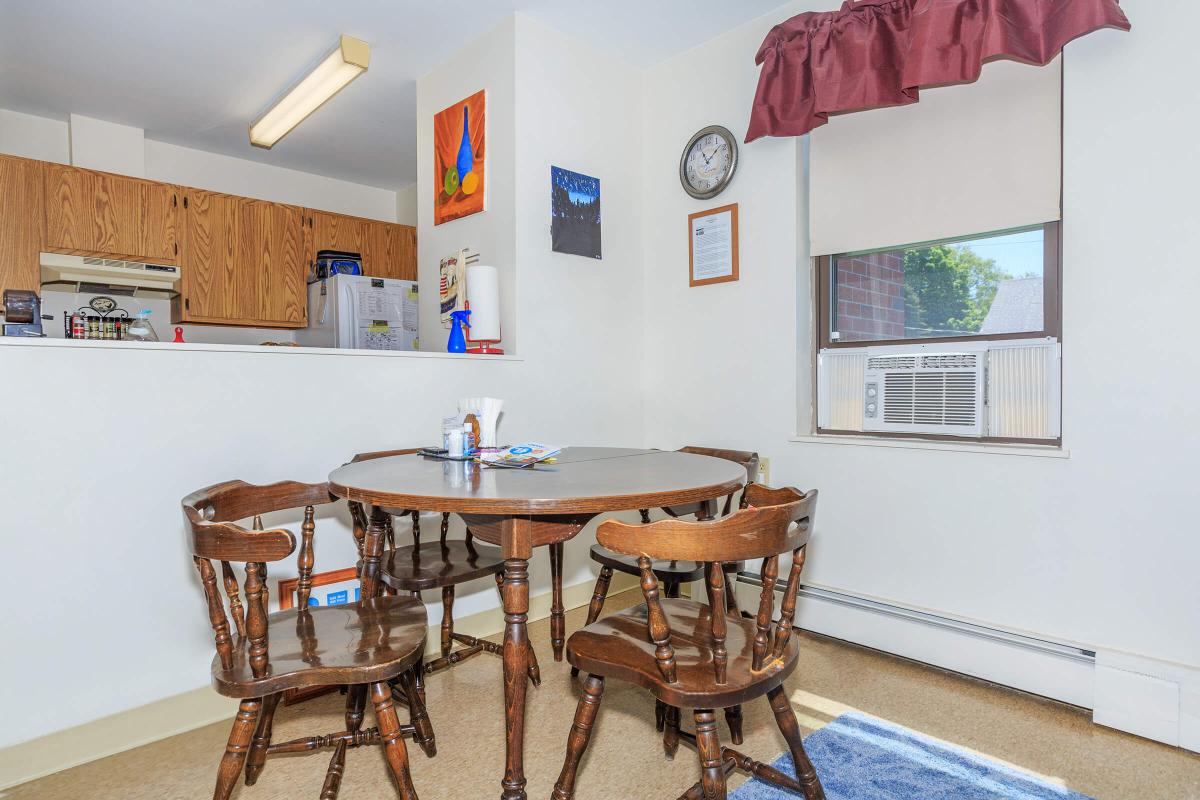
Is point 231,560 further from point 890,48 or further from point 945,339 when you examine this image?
point 890,48

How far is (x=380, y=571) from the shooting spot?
208 cm

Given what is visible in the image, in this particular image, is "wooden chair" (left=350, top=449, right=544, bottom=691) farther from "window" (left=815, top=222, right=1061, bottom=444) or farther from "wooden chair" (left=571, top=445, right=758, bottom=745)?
"window" (left=815, top=222, right=1061, bottom=444)

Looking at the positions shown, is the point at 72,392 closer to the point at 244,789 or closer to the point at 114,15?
the point at 244,789

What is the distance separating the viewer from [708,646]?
4.99 feet

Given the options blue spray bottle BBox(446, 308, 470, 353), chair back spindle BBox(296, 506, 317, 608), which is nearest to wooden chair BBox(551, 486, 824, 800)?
chair back spindle BBox(296, 506, 317, 608)

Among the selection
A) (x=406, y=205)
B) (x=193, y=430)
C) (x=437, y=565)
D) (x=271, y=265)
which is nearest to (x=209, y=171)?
(x=271, y=265)

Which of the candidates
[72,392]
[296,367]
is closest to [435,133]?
[296,367]

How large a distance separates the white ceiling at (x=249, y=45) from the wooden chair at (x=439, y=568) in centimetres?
203

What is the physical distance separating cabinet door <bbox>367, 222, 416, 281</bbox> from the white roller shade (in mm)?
3388

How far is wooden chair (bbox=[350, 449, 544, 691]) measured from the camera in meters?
2.10

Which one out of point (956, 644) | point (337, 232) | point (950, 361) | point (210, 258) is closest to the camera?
point (956, 644)

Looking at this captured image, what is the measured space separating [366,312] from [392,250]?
4.17 ft

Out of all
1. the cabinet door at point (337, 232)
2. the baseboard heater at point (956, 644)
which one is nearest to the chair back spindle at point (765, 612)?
the baseboard heater at point (956, 644)

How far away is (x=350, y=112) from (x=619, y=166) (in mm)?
1805
